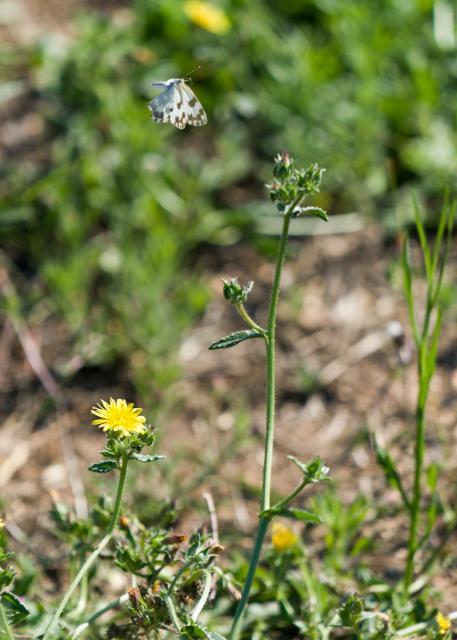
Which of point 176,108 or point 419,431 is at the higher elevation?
point 176,108

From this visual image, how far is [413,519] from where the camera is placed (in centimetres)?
212

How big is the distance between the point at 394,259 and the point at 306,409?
0.73m

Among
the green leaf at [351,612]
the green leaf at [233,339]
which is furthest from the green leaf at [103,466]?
the green leaf at [351,612]

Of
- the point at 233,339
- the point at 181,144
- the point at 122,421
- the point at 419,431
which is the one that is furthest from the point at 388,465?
the point at 181,144

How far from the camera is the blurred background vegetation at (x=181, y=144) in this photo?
3.27 metres

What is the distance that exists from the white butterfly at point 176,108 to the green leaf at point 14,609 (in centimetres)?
91

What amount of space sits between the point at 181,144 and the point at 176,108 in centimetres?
234

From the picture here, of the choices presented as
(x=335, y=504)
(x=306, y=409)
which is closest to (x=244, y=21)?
(x=306, y=409)

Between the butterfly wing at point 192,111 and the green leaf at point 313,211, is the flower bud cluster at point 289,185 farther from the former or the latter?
the butterfly wing at point 192,111

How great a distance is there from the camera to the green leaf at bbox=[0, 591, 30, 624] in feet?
5.81

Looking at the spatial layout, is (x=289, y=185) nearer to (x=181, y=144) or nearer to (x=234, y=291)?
(x=234, y=291)

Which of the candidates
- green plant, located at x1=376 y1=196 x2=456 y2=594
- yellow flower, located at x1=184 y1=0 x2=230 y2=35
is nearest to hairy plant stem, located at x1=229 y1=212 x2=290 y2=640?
green plant, located at x1=376 y1=196 x2=456 y2=594

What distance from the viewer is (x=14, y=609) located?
1782 mm

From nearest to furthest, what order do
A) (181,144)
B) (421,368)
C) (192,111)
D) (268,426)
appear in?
(192,111) → (268,426) → (421,368) → (181,144)
